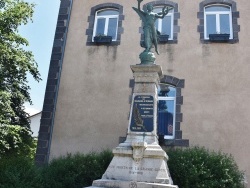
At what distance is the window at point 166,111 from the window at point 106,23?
9.70ft

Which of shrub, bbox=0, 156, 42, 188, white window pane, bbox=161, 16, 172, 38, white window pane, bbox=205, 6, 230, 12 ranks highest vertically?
white window pane, bbox=205, 6, 230, 12

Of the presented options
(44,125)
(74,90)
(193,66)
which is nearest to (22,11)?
(74,90)

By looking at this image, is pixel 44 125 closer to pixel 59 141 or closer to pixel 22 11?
pixel 59 141

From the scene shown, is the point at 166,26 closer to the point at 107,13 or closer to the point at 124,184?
the point at 107,13

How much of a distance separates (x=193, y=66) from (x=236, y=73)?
4.76ft

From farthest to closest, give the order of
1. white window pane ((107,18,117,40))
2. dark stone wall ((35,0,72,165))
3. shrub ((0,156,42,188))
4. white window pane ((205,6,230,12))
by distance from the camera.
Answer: white window pane ((107,18,117,40)) < white window pane ((205,6,230,12)) < dark stone wall ((35,0,72,165)) < shrub ((0,156,42,188))

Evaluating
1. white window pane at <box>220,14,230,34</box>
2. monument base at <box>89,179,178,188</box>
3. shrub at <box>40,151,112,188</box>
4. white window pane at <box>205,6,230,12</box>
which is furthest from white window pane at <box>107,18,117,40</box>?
monument base at <box>89,179,178,188</box>

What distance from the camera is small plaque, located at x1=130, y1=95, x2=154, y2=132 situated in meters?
7.41

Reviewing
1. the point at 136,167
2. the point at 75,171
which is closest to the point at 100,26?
the point at 75,171

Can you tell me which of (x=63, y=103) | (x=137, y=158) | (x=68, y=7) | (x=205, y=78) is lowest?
(x=137, y=158)

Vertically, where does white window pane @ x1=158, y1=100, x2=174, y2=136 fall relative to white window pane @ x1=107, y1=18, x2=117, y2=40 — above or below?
below

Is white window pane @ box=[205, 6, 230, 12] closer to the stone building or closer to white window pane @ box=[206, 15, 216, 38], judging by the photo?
the stone building

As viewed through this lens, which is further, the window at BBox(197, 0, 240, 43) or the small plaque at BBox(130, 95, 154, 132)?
the window at BBox(197, 0, 240, 43)

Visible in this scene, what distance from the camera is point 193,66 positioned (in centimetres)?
1098
